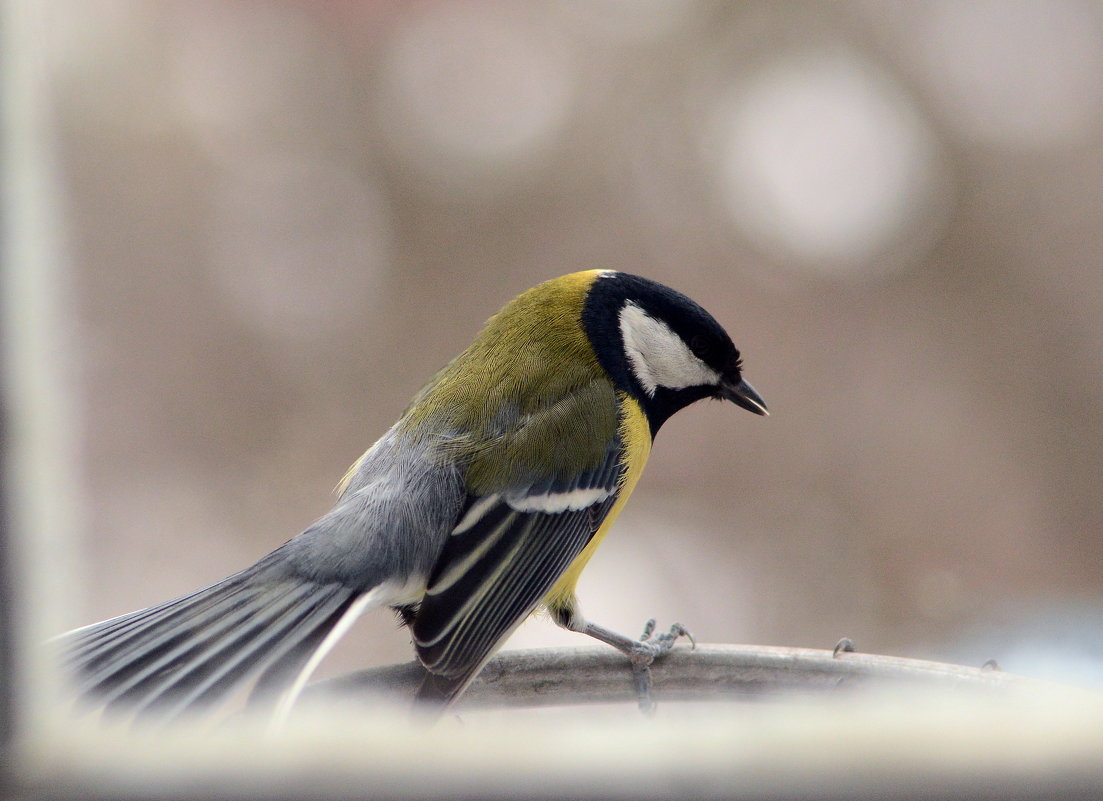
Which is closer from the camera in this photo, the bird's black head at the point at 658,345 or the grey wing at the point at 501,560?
the grey wing at the point at 501,560

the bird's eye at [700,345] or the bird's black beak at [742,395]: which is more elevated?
the bird's eye at [700,345]

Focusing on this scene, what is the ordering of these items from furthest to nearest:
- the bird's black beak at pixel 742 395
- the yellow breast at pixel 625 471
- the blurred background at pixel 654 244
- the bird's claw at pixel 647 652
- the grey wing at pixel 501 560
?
the blurred background at pixel 654 244, the bird's black beak at pixel 742 395, the yellow breast at pixel 625 471, the grey wing at pixel 501 560, the bird's claw at pixel 647 652

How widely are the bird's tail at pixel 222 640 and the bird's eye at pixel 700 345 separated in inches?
20.7

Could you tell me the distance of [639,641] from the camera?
3.86ft

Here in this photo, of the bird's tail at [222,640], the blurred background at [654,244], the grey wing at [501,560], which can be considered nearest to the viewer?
the bird's tail at [222,640]

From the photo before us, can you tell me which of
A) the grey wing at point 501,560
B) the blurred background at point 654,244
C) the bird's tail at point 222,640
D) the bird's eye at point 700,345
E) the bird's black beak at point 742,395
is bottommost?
the bird's tail at point 222,640

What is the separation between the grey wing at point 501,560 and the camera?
101 centimetres

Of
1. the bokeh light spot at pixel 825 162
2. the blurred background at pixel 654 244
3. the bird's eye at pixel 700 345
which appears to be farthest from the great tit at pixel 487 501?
the bokeh light spot at pixel 825 162

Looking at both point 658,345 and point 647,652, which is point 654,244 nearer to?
point 658,345

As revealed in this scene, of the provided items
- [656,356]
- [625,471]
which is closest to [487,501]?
[625,471]

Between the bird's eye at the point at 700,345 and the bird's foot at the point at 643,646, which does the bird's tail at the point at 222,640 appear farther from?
the bird's eye at the point at 700,345

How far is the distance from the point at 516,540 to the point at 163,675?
535 mm

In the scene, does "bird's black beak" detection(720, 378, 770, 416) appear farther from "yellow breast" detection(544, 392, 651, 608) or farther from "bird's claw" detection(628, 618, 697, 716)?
"bird's claw" detection(628, 618, 697, 716)

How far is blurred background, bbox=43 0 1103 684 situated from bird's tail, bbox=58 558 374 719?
2.91 ft
